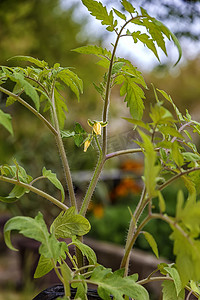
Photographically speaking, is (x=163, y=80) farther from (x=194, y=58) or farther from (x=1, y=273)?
(x=1, y=273)

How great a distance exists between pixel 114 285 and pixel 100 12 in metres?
0.24

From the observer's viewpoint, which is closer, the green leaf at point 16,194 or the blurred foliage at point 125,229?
the green leaf at point 16,194

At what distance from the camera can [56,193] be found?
227 cm

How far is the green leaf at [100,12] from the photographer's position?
383 millimetres

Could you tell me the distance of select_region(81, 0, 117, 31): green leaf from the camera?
38cm

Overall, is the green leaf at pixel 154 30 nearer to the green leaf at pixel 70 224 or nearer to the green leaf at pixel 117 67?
the green leaf at pixel 117 67

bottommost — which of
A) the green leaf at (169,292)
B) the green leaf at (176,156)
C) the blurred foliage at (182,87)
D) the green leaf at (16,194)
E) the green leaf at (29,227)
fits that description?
the blurred foliage at (182,87)

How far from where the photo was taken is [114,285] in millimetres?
315

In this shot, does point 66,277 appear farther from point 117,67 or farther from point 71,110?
point 71,110

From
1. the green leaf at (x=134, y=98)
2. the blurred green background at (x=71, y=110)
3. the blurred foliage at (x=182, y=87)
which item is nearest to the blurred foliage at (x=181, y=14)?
the blurred green background at (x=71, y=110)

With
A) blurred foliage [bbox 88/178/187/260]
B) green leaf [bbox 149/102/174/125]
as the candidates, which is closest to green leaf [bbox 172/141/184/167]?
green leaf [bbox 149/102/174/125]

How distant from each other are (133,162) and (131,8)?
3849mm

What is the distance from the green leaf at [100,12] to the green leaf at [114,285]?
8.6 inches

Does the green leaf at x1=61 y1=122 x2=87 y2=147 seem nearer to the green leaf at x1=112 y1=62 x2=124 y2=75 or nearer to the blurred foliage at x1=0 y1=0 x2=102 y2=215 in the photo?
the green leaf at x1=112 y1=62 x2=124 y2=75
